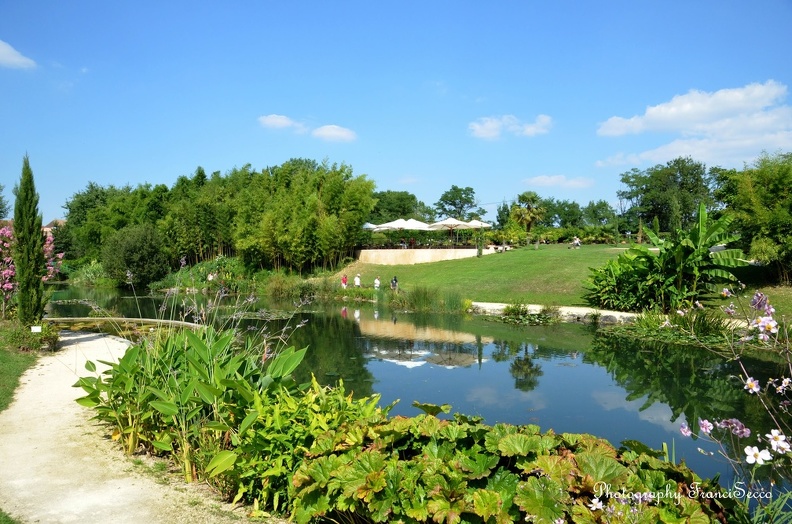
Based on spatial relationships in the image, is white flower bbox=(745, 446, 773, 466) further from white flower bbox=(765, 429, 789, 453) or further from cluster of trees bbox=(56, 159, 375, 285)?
cluster of trees bbox=(56, 159, 375, 285)

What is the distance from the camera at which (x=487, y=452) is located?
9.91 ft

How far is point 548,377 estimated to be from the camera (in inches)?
364

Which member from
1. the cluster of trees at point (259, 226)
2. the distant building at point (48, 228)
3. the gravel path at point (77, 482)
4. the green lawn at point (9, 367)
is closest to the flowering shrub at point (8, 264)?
the distant building at point (48, 228)

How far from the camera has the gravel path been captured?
3.49m

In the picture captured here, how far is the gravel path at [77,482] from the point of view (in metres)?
3.49

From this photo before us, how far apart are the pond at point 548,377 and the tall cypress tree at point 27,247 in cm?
344

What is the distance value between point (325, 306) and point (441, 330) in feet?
26.2

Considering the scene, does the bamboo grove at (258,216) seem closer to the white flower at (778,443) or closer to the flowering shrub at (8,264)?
the flowering shrub at (8,264)

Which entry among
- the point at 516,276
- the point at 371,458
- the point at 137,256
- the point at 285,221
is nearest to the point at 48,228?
the point at 137,256

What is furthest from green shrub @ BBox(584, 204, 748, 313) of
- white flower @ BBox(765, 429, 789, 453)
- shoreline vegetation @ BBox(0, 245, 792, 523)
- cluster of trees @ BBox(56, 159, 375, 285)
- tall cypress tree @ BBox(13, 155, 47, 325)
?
cluster of trees @ BBox(56, 159, 375, 285)

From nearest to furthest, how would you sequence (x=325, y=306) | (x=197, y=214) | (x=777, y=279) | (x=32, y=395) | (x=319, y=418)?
(x=319, y=418), (x=32, y=395), (x=777, y=279), (x=325, y=306), (x=197, y=214)

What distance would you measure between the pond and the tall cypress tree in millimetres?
3438

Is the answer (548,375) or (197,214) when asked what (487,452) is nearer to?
(548,375)

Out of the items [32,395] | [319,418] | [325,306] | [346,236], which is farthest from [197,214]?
[319,418]
